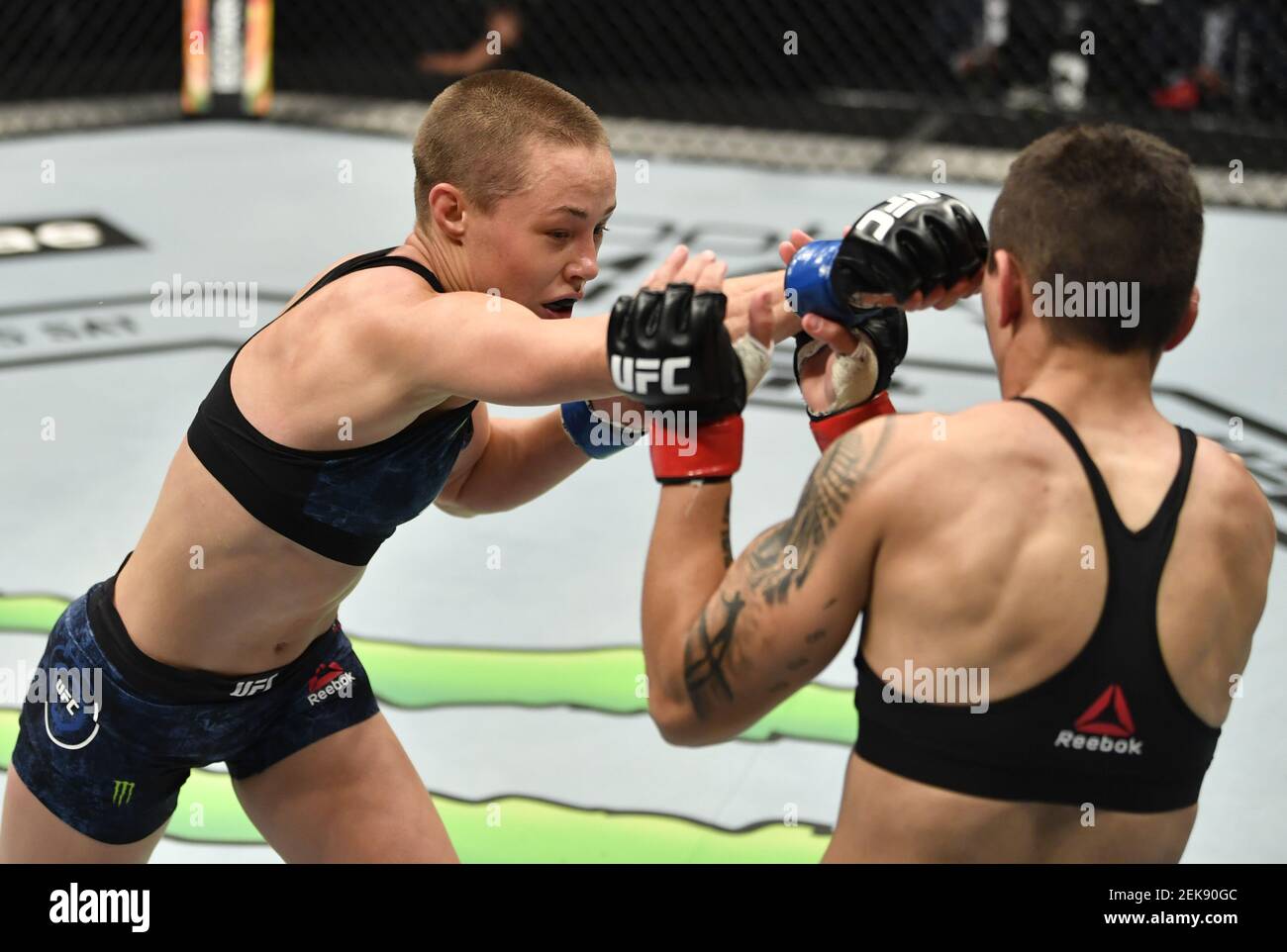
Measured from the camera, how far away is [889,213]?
73.4 inches

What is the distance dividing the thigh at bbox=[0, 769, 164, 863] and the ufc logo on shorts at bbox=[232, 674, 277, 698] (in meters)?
0.27

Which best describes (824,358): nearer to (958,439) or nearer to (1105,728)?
(958,439)

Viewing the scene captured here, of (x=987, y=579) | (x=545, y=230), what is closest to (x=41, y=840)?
(x=545, y=230)

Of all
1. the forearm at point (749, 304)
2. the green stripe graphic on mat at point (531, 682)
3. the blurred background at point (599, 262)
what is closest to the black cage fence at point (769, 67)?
the blurred background at point (599, 262)

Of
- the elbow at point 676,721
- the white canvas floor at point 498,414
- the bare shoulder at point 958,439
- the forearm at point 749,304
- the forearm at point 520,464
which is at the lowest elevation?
the white canvas floor at point 498,414

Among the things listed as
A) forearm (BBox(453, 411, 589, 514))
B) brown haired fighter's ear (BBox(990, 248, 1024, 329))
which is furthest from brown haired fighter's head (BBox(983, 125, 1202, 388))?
forearm (BBox(453, 411, 589, 514))

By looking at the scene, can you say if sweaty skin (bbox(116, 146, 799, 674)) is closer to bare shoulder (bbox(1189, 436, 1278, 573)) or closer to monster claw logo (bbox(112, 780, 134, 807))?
monster claw logo (bbox(112, 780, 134, 807))

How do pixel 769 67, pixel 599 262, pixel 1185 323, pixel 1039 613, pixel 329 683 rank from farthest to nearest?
pixel 769 67 < pixel 599 262 < pixel 329 683 < pixel 1185 323 < pixel 1039 613

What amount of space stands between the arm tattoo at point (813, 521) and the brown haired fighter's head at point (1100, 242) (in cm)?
20

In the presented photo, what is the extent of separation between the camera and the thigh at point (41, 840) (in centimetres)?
221

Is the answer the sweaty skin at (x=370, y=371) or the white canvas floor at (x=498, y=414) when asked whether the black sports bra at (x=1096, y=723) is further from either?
the white canvas floor at (x=498, y=414)

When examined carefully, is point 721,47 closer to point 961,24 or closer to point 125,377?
point 961,24

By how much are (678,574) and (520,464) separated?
856 mm
